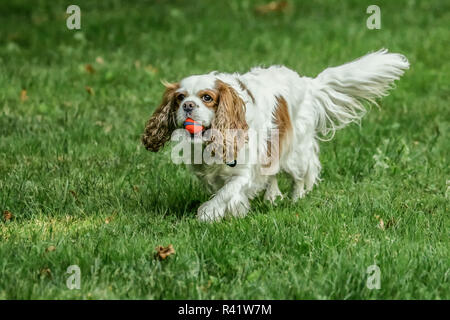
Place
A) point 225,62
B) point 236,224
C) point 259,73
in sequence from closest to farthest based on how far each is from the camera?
point 236,224 < point 259,73 < point 225,62

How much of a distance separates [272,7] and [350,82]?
6.21 metres

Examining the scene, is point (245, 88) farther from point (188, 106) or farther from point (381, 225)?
point (381, 225)

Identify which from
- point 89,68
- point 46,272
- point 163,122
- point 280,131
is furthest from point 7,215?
point 89,68

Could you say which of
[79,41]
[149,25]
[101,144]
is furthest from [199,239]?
[149,25]

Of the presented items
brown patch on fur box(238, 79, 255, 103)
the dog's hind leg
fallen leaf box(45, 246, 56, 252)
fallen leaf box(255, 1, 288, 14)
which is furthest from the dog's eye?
fallen leaf box(255, 1, 288, 14)

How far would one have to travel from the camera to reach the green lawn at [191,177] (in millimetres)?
3830

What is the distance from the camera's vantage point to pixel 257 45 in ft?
33.0

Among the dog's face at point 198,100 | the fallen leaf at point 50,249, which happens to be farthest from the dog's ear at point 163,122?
the fallen leaf at point 50,249

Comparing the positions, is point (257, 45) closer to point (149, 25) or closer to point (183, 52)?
point (183, 52)

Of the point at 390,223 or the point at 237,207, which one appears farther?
the point at 237,207

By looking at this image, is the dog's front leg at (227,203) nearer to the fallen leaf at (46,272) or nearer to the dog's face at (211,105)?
the dog's face at (211,105)

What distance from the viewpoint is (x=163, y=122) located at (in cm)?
511
